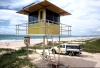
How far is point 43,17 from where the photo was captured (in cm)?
1606

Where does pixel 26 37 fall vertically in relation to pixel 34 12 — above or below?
below

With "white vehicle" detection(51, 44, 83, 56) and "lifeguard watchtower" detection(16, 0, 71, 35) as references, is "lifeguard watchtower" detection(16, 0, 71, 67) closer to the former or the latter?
"lifeguard watchtower" detection(16, 0, 71, 35)

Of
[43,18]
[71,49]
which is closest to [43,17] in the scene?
[43,18]

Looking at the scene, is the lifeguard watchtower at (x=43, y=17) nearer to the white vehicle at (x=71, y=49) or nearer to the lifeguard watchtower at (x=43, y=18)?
the lifeguard watchtower at (x=43, y=18)

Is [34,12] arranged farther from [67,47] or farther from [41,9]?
[67,47]

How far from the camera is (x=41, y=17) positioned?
54.0 feet

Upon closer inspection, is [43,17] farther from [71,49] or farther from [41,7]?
[71,49]

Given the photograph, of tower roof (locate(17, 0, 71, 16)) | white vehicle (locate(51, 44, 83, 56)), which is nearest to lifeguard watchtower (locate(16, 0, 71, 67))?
tower roof (locate(17, 0, 71, 16))

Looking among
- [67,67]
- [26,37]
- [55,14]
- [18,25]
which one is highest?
[55,14]

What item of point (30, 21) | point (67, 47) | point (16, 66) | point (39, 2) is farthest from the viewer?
point (67, 47)

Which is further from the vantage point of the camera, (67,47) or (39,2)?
(67,47)

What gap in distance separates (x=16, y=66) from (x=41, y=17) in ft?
19.9

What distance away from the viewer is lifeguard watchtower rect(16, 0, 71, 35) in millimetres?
15523

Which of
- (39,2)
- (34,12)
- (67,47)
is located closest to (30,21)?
(34,12)
